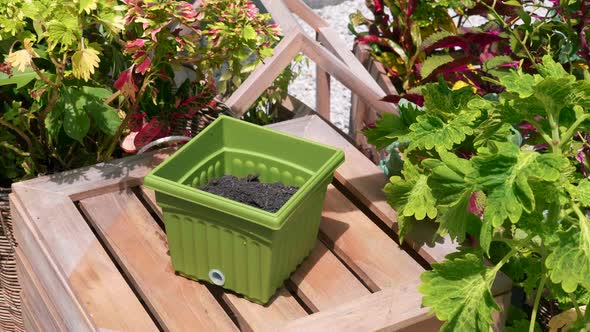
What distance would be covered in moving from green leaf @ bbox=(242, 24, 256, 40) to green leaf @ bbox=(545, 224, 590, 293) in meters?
0.87

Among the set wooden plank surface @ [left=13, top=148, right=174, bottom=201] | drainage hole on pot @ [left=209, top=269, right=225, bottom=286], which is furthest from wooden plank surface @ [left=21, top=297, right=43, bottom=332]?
drainage hole on pot @ [left=209, top=269, right=225, bottom=286]

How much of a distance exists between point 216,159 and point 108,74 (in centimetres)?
59

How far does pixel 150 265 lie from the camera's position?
169 cm

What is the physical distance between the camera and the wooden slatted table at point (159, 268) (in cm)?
157

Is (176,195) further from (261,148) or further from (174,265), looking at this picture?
(261,148)

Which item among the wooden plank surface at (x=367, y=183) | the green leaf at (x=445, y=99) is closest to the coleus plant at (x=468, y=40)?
the wooden plank surface at (x=367, y=183)

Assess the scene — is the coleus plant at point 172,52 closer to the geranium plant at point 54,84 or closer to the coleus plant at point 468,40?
the geranium plant at point 54,84

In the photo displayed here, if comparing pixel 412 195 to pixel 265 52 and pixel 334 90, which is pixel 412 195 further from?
pixel 334 90

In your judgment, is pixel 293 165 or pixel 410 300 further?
pixel 293 165

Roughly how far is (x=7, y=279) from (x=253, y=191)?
0.89 meters

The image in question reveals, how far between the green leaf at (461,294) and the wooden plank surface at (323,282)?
0.89 ft

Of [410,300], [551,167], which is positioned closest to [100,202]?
[410,300]

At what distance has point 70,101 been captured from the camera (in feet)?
6.16

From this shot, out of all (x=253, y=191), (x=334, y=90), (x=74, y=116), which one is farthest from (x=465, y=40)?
(x=334, y=90)
